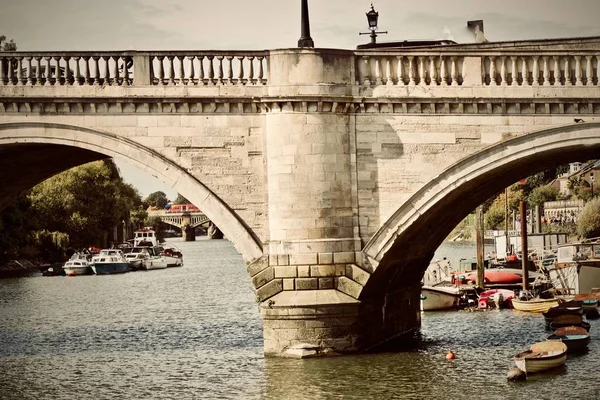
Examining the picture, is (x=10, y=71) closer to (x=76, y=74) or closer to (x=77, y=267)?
(x=76, y=74)

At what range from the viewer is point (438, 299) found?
40.0 metres

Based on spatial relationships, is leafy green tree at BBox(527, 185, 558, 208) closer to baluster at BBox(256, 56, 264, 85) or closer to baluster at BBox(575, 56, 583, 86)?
baluster at BBox(575, 56, 583, 86)

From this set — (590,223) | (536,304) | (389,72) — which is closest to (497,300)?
(536,304)

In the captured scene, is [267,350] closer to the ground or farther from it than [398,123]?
closer to the ground

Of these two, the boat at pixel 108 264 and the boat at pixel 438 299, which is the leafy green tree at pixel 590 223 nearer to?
the boat at pixel 108 264

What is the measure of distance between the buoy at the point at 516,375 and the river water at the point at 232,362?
165 millimetres

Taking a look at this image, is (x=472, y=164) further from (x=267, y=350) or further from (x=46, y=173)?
(x=46, y=173)

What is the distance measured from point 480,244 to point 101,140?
2220cm

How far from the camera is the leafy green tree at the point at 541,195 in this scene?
10081 cm

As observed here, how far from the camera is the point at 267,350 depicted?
86.0 feet

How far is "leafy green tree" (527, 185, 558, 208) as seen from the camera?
→ 10081 cm

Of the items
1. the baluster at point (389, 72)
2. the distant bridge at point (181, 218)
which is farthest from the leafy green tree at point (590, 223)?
the distant bridge at point (181, 218)

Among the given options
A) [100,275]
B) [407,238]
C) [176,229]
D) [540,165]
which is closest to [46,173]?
[407,238]

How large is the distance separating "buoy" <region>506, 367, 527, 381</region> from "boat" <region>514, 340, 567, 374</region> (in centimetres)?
22
